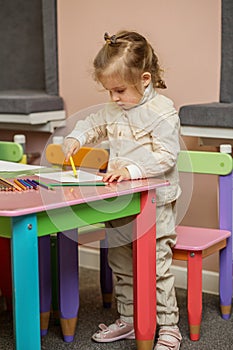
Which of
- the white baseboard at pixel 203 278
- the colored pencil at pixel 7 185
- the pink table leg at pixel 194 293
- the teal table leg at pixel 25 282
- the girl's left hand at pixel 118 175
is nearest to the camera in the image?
the teal table leg at pixel 25 282

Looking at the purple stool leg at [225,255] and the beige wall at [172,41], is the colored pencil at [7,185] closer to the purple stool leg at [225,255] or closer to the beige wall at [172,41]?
the purple stool leg at [225,255]

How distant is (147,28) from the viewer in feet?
8.01

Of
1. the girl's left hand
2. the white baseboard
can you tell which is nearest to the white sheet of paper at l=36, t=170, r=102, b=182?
the girl's left hand

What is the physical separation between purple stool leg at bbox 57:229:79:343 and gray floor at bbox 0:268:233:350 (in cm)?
10

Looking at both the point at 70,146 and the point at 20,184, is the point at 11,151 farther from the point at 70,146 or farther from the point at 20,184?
the point at 20,184

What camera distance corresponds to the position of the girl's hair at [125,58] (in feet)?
5.80

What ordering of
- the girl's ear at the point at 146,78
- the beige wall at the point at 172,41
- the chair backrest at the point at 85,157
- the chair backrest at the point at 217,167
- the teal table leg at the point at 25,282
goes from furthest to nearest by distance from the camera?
the beige wall at the point at 172,41 → the chair backrest at the point at 85,157 → the chair backrest at the point at 217,167 → the girl's ear at the point at 146,78 → the teal table leg at the point at 25,282

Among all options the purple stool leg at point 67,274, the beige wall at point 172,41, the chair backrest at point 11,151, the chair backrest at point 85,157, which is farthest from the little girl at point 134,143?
the beige wall at point 172,41

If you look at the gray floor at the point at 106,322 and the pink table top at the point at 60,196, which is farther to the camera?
the gray floor at the point at 106,322

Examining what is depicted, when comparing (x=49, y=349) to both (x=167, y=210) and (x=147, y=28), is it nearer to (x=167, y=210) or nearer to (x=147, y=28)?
(x=167, y=210)

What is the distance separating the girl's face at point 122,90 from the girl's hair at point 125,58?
13 millimetres

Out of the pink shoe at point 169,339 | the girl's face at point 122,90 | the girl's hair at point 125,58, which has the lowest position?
the pink shoe at point 169,339

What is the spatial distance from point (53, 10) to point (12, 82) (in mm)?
558

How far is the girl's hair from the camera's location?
1.77 metres
